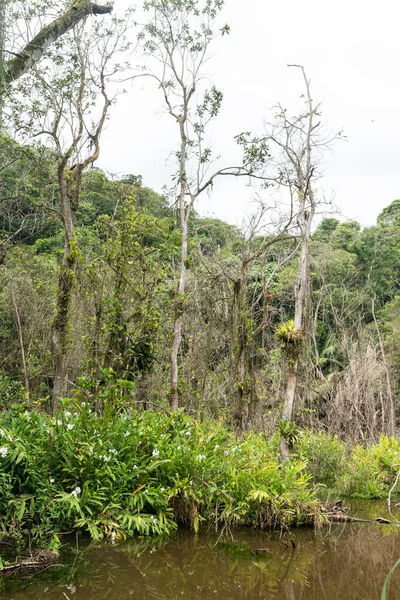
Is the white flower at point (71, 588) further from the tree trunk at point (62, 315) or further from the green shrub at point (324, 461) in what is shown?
the green shrub at point (324, 461)

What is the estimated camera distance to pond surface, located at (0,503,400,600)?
4520 millimetres

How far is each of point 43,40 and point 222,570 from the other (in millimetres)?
7802

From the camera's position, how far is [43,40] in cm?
803

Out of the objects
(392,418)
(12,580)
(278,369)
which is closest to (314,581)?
(12,580)

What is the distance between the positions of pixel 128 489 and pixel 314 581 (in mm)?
2274

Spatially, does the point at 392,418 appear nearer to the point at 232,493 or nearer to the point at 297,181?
the point at 297,181

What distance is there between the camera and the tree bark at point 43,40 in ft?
25.3

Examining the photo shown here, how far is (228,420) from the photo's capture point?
13.1 metres

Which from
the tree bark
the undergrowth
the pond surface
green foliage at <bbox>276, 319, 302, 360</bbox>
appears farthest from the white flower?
the tree bark

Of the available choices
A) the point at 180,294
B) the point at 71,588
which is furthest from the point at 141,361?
the point at 71,588

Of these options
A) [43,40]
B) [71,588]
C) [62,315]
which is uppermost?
[43,40]

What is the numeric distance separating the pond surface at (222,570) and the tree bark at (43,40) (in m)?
6.50

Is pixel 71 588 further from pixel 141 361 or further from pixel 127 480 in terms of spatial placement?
pixel 141 361

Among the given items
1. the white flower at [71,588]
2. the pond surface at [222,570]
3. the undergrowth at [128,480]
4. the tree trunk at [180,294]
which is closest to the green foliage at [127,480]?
the undergrowth at [128,480]
